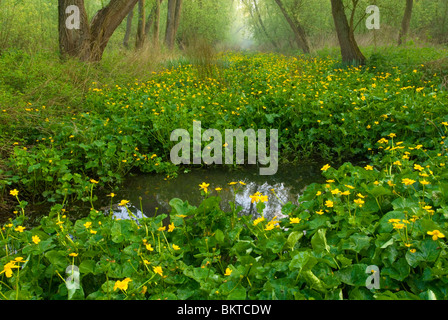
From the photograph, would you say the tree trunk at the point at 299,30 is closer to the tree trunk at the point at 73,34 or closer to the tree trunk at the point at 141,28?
the tree trunk at the point at 141,28

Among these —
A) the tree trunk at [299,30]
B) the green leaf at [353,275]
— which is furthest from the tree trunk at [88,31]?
the tree trunk at [299,30]

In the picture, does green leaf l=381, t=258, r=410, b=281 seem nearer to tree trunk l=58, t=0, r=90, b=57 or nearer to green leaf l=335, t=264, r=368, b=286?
green leaf l=335, t=264, r=368, b=286

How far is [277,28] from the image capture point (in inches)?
1204

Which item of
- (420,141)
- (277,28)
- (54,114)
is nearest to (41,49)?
(54,114)

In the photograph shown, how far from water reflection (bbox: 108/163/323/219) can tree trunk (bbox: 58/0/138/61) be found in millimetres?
5305

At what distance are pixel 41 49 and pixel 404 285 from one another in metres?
8.40

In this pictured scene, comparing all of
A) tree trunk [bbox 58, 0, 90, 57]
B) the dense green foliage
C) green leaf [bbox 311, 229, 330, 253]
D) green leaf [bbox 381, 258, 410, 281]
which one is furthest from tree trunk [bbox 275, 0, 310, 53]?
green leaf [bbox 381, 258, 410, 281]

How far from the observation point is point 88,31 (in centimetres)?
845

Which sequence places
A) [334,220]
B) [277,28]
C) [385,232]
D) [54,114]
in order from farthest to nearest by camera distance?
[277,28]
[54,114]
[334,220]
[385,232]

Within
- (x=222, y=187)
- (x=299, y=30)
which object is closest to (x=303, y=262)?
(x=222, y=187)

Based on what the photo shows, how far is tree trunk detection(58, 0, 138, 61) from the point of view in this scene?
8188 millimetres

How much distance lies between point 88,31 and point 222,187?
6344 mm
